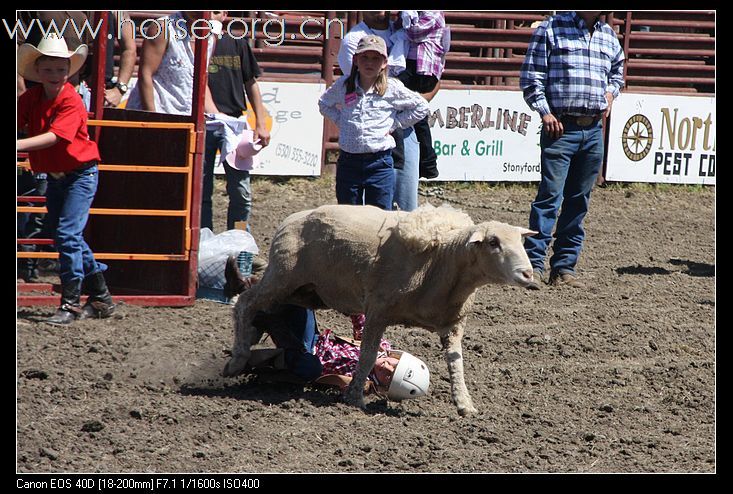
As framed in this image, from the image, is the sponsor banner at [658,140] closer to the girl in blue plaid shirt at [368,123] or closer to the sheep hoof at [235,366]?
the girl in blue plaid shirt at [368,123]

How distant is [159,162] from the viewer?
7.23 metres

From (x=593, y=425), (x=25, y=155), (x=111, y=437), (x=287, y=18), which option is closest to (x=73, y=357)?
(x=111, y=437)

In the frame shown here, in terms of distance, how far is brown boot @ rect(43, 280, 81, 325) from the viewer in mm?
6473

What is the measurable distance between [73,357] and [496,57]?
29.7ft

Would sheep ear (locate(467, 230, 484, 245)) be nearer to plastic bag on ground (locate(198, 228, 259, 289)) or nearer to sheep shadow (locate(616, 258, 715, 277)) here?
plastic bag on ground (locate(198, 228, 259, 289))

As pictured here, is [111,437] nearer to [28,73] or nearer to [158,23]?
[28,73]

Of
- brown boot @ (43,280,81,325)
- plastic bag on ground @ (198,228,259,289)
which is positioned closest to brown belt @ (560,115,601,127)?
plastic bag on ground @ (198,228,259,289)

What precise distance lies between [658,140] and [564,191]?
17.6 ft

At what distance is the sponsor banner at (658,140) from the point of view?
524 inches

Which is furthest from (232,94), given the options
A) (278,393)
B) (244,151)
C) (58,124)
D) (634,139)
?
(634,139)

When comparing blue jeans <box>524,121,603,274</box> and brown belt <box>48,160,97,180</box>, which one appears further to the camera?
blue jeans <box>524,121,603,274</box>

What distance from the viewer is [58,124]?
19.9 ft

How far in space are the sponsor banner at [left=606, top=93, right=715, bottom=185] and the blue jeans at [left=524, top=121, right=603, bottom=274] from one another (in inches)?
202

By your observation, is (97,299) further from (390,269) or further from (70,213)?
(390,269)
